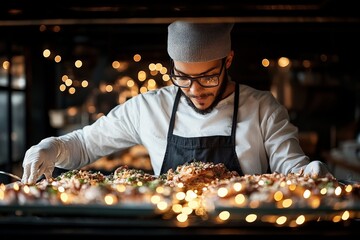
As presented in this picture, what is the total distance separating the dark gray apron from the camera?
3145 millimetres

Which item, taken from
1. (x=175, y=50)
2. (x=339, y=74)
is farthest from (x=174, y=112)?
(x=339, y=74)

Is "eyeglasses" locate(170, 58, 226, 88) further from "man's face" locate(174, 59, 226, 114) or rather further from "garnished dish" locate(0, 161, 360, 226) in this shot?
"garnished dish" locate(0, 161, 360, 226)

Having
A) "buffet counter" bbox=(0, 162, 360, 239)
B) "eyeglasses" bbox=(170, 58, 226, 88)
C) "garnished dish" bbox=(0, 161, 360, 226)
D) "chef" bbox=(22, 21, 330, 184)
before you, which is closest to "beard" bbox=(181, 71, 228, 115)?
"chef" bbox=(22, 21, 330, 184)

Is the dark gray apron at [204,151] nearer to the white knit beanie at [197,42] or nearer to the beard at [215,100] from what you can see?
the beard at [215,100]

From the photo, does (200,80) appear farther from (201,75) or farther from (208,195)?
(208,195)

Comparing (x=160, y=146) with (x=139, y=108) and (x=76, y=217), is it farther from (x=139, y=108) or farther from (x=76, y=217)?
Result: (x=76, y=217)

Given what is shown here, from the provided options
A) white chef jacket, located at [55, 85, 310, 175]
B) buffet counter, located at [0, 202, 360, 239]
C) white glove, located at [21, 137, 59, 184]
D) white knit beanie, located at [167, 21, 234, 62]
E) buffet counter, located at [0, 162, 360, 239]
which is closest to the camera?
buffet counter, located at [0, 162, 360, 239]

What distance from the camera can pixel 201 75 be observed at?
2910 mm

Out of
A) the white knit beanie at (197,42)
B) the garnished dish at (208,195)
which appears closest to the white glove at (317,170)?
the garnished dish at (208,195)

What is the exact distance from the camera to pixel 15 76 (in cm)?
562

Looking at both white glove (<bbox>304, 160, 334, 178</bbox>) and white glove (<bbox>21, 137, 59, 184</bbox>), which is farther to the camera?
white glove (<bbox>21, 137, 59, 184</bbox>)

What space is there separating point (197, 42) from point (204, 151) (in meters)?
0.68

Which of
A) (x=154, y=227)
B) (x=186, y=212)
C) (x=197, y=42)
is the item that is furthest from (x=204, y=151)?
(x=154, y=227)

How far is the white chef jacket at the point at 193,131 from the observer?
3.14 meters
